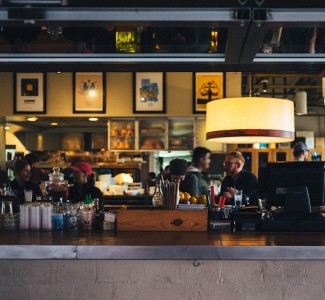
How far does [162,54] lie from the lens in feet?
10.2

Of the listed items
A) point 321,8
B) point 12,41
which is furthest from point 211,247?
point 12,41

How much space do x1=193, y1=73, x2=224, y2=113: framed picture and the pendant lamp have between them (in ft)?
12.7

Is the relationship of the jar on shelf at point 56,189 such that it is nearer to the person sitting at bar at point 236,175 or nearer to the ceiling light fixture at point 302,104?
the person sitting at bar at point 236,175

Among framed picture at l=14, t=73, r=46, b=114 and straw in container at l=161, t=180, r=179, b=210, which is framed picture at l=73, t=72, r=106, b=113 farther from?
straw in container at l=161, t=180, r=179, b=210

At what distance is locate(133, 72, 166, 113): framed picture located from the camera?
26.6 ft

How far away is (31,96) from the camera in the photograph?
8109mm

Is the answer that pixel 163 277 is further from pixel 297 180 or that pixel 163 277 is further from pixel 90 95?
pixel 90 95

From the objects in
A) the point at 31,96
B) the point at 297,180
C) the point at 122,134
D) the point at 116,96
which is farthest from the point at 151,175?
the point at 297,180

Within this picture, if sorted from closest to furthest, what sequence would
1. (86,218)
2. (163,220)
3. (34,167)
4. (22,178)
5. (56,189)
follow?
(163,220)
(86,218)
(56,189)
(22,178)
(34,167)

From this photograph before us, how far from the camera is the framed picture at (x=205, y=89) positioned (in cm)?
810

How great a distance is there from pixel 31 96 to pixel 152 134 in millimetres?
1911

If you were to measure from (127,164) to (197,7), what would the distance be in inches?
241

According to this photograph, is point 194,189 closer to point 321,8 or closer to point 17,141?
point 321,8

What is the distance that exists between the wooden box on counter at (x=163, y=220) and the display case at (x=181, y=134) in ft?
17.5
